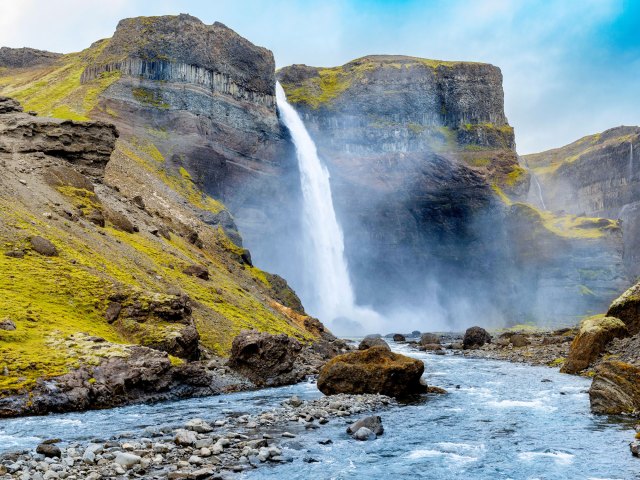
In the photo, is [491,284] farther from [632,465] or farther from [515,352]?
[632,465]

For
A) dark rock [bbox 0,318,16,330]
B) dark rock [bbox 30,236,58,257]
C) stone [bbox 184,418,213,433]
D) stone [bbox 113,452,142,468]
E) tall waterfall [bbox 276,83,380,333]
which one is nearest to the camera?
stone [bbox 113,452,142,468]

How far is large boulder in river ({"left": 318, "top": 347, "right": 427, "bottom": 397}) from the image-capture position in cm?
2925

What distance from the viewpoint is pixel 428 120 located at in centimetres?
15325

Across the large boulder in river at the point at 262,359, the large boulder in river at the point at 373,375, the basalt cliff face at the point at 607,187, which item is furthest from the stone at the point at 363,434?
the basalt cliff face at the point at 607,187

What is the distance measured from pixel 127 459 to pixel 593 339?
32330 millimetres

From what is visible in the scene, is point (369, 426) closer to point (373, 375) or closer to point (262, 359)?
point (373, 375)

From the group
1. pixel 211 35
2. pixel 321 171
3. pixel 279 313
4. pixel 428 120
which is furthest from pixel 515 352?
pixel 428 120

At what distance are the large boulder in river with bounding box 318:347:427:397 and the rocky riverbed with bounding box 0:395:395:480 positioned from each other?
592cm

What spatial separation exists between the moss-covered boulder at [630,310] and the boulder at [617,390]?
16683 millimetres

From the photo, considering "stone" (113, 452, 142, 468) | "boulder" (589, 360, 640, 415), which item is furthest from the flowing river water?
"stone" (113, 452, 142, 468)

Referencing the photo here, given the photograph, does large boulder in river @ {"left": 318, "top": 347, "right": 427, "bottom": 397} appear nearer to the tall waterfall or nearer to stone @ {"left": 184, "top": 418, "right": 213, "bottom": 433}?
stone @ {"left": 184, "top": 418, "right": 213, "bottom": 433}

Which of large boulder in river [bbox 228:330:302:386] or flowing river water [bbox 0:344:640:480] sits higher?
large boulder in river [bbox 228:330:302:386]

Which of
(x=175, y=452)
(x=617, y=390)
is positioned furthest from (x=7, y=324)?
(x=617, y=390)

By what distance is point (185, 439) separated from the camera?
18500 millimetres
